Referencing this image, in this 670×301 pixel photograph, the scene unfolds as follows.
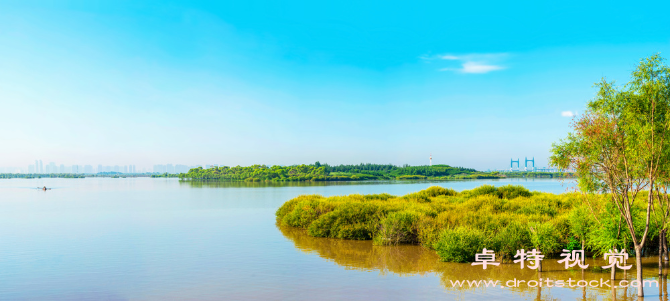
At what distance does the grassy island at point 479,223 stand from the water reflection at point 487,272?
0.72 metres

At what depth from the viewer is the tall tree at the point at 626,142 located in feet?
34.0

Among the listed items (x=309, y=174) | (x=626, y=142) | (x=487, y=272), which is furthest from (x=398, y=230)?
(x=309, y=174)

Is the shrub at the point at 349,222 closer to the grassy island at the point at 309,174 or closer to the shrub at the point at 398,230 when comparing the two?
the shrub at the point at 398,230

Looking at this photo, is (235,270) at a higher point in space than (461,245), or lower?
lower

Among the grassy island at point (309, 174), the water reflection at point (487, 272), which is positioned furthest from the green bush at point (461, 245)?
the grassy island at point (309, 174)

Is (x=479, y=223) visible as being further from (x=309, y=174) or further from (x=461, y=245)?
(x=309, y=174)

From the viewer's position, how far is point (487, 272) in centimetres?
1423

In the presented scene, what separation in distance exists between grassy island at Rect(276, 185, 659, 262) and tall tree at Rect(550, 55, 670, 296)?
69.4 inches

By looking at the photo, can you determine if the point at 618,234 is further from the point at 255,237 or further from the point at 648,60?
the point at 255,237

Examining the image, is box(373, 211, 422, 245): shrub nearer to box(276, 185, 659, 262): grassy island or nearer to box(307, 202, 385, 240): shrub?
box(276, 185, 659, 262): grassy island

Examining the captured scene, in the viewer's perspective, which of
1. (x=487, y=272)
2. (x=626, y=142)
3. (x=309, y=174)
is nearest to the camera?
(x=626, y=142)

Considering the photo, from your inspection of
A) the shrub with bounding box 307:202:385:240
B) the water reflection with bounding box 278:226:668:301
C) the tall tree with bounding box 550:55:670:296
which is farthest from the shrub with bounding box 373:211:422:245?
the tall tree with bounding box 550:55:670:296

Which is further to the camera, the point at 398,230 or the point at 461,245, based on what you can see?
the point at 398,230

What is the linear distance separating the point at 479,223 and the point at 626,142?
8.84 metres
